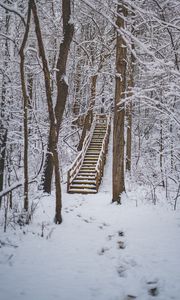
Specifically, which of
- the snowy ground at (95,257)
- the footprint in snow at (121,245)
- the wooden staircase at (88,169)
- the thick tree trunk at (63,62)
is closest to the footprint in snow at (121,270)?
the snowy ground at (95,257)

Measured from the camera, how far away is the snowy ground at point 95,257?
3893 mm

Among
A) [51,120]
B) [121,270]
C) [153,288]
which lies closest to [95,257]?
[121,270]

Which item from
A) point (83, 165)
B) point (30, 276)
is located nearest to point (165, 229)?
point (30, 276)

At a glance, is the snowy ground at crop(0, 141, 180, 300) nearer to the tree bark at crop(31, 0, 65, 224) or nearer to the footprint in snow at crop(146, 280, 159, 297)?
the footprint in snow at crop(146, 280, 159, 297)

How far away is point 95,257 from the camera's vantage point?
195 inches

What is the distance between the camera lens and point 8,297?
3.68 meters

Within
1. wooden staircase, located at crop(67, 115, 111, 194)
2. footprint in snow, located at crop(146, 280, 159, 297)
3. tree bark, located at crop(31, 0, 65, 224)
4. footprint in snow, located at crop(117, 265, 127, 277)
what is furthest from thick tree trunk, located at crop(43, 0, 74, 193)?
footprint in snow, located at crop(146, 280, 159, 297)

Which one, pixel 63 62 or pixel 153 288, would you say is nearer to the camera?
pixel 153 288

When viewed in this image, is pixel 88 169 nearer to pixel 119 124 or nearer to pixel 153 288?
pixel 119 124

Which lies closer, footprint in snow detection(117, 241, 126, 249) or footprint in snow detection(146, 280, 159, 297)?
footprint in snow detection(146, 280, 159, 297)

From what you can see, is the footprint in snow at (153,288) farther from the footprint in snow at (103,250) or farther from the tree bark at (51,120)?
the tree bark at (51,120)

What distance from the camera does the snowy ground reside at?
153 inches

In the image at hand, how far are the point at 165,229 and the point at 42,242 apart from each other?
2.78 metres

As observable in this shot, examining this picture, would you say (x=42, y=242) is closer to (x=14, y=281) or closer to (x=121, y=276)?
(x=14, y=281)
